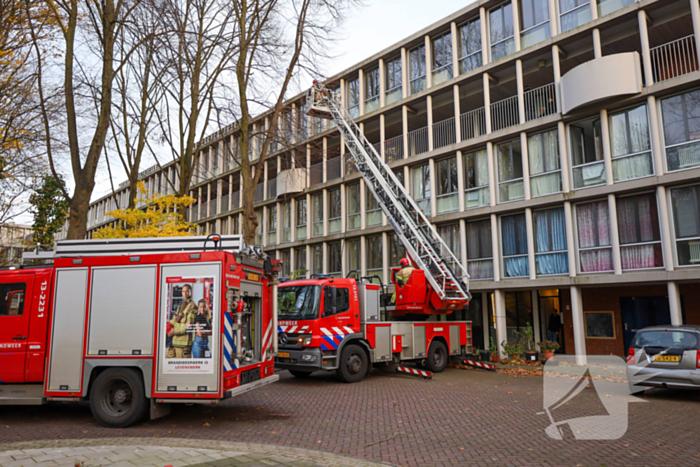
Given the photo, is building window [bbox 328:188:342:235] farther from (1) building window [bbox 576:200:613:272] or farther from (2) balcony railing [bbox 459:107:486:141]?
(1) building window [bbox 576:200:613:272]

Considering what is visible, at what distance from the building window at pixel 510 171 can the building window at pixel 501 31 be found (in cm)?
359

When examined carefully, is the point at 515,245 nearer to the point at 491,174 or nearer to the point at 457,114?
the point at 491,174

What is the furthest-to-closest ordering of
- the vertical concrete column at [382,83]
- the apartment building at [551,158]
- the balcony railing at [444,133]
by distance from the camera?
the vertical concrete column at [382,83], the balcony railing at [444,133], the apartment building at [551,158]

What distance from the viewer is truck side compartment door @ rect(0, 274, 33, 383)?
816 centimetres

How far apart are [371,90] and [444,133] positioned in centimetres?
555

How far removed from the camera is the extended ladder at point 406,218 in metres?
15.8

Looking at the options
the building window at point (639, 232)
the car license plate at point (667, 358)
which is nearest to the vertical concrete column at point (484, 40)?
the building window at point (639, 232)

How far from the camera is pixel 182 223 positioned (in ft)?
56.6

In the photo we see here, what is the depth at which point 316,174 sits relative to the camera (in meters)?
28.2

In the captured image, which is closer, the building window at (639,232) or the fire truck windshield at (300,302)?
the fire truck windshield at (300,302)

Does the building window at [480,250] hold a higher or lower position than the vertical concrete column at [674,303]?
higher

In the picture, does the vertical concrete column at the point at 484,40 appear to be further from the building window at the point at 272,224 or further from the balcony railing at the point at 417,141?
the building window at the point at 272,224

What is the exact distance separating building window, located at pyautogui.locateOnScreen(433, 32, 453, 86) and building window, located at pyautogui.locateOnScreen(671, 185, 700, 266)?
33.7ft

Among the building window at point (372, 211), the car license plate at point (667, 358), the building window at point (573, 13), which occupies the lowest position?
the car license plate at point (667, 358)
